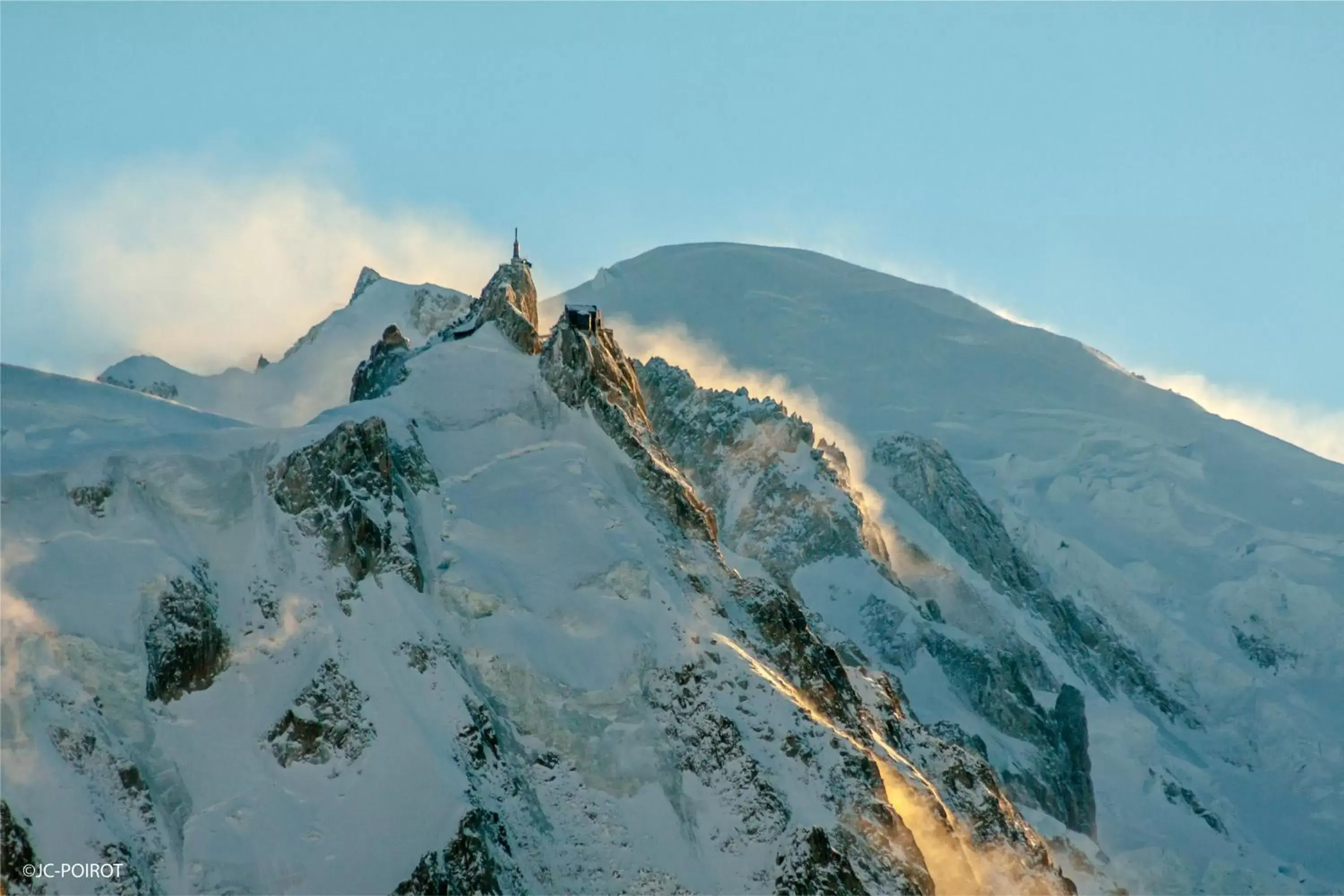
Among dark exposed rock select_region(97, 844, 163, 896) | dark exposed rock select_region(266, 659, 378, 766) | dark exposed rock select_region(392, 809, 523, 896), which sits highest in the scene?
dark exposed rock select_region(266, 659, 378, 766)

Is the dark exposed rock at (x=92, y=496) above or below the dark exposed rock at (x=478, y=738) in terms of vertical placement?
above

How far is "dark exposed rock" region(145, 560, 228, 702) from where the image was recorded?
523ft

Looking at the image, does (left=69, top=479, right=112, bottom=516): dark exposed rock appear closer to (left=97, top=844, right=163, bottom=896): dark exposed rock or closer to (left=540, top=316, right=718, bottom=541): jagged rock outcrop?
(left=97, top=844, right=163, bottom=896): dark exposed rock

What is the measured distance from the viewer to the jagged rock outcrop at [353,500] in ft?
554

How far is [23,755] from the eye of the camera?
488ft

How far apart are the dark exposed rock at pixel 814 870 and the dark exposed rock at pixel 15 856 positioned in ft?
139

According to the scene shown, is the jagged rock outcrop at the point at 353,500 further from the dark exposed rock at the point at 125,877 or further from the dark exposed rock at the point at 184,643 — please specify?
the dark exposed rock at the point at 125,877

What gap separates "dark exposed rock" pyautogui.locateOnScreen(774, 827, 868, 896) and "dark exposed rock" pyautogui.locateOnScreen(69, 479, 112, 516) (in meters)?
43.9

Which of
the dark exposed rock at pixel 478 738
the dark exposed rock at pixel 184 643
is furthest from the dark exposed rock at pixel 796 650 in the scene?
the dark exposed rock at pixel 184 643

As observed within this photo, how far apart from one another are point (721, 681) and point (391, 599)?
794 inches

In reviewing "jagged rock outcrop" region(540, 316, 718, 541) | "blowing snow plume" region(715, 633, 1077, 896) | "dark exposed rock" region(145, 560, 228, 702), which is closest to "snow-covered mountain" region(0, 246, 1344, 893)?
"dark exposed rock" region(145, 560, 228, 702)

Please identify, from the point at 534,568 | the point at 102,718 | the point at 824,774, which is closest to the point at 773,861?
the point at 824,774

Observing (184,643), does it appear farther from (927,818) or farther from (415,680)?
(927,818)

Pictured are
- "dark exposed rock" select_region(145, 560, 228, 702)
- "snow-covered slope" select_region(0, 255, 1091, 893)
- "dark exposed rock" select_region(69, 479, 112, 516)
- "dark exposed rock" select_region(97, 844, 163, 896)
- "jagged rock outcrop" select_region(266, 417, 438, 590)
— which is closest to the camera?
"dark exposed rock" select_region(97, 844, 163, 896)
